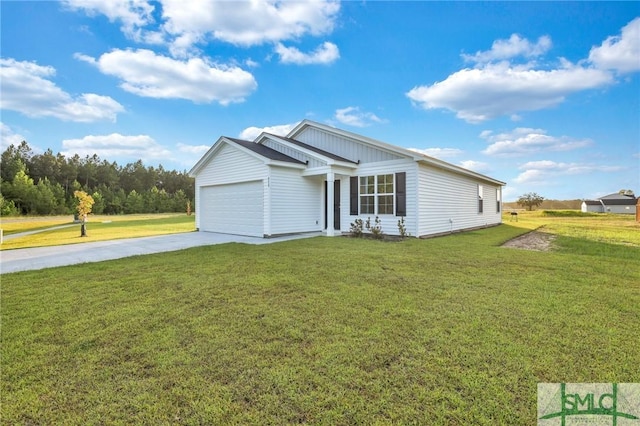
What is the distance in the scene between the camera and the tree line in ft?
104

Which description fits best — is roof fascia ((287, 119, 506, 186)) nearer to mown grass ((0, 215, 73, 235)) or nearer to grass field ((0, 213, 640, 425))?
grass field ((0, 213, 640, 425))

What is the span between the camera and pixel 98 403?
2.04m

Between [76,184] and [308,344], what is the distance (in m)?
46.5

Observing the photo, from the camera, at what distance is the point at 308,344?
2836mm

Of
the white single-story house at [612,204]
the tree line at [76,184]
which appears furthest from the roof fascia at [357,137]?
the white single-story house at [612,204]

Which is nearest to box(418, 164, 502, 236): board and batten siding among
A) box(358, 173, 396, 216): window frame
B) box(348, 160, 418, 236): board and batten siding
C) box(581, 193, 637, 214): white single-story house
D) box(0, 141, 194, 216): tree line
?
box(348, 160, 418, 236): board and batten siding

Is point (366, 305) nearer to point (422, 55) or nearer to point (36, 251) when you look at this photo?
point (36, 251)

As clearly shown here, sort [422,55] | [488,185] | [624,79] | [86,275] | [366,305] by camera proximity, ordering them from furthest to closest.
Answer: [488,185]
[422,55]
[624,79]
[86,275]
[366,305]

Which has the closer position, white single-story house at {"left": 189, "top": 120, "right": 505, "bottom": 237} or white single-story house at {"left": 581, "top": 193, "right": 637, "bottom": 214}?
white single-story house at {"left": 189, "top": 120, "right": 505, "bottom": 237}

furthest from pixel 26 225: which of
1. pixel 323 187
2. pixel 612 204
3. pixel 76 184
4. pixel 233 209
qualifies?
pixel 612 204

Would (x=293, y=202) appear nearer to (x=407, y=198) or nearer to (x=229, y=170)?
(x=229, y=170)

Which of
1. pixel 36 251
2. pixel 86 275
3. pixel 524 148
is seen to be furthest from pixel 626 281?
pixel 524 148

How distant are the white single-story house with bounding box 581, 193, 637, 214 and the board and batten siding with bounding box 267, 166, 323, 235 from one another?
51.8 metres

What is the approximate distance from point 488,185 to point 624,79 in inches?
293
